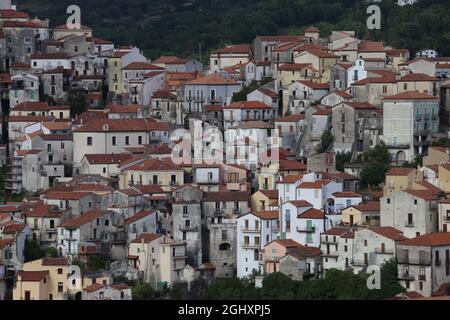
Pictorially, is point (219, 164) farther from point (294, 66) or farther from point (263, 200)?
point (294, 66)

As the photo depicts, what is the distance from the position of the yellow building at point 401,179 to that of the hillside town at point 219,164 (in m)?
0.05

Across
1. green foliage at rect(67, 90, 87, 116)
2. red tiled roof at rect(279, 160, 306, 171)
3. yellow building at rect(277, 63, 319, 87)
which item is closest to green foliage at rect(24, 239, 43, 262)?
red tiled roof at rect(279, 160, 306, 171)

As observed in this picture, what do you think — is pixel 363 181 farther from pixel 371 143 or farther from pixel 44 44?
pixel 44 44

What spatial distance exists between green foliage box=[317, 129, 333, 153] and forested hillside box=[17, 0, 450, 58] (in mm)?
15658

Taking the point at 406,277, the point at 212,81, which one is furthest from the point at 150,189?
the point at 406,277

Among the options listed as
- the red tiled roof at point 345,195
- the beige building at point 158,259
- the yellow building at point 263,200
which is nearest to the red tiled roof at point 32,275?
the beige building at point 158,259

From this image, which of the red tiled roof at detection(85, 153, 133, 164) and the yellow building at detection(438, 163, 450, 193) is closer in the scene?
the yellow building at detection(438, 163, 450, 193)

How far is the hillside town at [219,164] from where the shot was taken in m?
51.6

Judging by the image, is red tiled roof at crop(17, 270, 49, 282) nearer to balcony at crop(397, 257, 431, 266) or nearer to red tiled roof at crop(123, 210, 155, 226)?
red tiled roof at crop(123, 210, 155, 226)

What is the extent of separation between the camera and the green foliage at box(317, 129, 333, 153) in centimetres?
5941

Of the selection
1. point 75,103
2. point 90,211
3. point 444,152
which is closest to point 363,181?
point 444,152

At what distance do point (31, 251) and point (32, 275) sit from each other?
2.84 metres

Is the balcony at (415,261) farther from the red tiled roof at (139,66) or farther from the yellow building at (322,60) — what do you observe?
the red tiled roof at (139,66)
